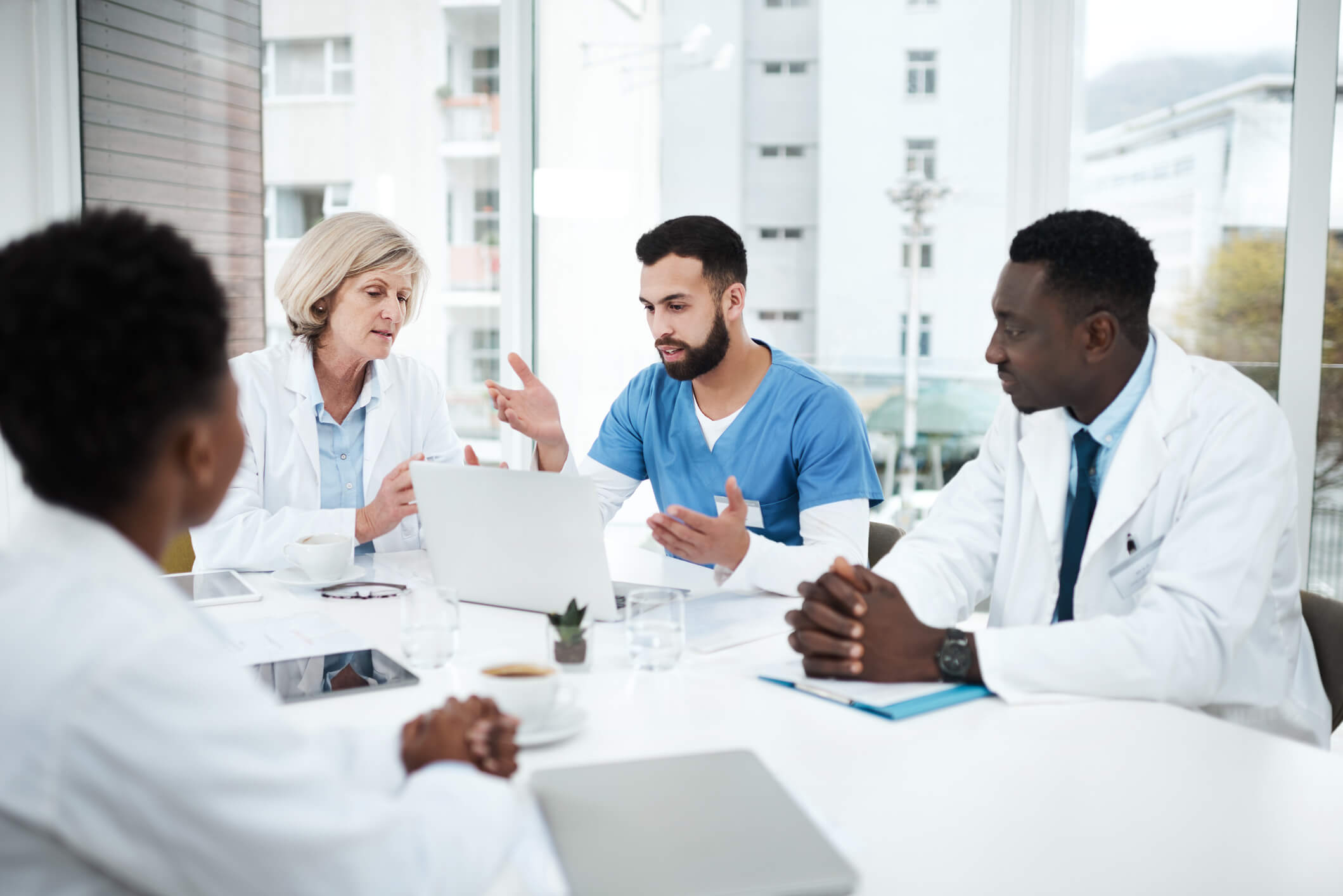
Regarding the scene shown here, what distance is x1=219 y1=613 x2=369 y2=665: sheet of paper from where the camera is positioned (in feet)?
4.56

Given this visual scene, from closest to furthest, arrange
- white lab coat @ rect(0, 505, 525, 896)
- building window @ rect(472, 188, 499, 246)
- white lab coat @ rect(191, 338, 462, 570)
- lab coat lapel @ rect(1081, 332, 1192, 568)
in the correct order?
white lab coat @ rect(0, 505, 525, 896) < lab coat lapel @ rect(1081, 332, 1192, 568) < white lab coat @ rect(191, 338, 462, 570) < building window @ rect(472, 188, 499, 246)

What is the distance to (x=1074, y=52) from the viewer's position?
300 centimetres

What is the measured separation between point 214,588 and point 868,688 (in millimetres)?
1232

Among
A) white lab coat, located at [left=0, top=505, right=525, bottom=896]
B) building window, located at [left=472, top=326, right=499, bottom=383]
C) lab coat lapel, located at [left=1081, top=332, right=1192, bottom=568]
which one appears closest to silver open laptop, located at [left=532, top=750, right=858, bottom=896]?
white lab coat, located at [left=0, top=505, right=525, bottom=896]

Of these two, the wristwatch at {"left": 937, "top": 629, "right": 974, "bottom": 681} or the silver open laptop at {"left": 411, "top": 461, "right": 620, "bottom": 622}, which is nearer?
the wristwatch at {"left": 937, "top": 629, "right": 974, "bottom": 681}

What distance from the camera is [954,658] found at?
1.27 metres

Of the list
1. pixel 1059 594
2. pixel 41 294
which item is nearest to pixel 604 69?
pixel 1059 594

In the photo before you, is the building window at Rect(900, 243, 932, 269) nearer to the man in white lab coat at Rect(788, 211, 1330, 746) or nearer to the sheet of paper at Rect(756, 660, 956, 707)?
the man in white lab coat at Rect(788, 211, 1330, 746)

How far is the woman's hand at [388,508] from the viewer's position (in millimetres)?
2000

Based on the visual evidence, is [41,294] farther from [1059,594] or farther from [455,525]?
[1059,594]

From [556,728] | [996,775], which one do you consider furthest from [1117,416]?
[556,728]

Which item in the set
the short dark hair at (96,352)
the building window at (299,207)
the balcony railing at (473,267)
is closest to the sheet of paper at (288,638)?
the short dark hair at (96,352)

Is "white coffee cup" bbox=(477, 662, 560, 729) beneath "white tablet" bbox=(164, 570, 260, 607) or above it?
above

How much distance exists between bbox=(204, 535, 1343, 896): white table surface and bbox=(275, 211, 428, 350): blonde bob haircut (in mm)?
1274
